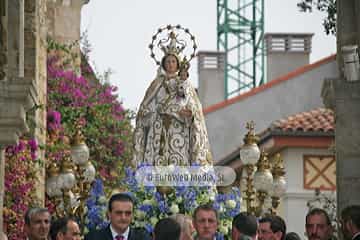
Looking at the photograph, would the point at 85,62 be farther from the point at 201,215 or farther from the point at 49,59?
the point at 201,215

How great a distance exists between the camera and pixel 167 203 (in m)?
18.2

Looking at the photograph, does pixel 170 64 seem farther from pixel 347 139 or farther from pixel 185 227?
pixel 185 227

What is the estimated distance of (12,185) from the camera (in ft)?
70.7

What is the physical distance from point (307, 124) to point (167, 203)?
21467 millimetres

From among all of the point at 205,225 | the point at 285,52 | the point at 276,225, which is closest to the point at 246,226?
the point at 205,225

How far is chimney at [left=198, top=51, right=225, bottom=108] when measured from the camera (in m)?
54.6

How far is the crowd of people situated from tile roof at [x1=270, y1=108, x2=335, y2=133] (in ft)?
78.9

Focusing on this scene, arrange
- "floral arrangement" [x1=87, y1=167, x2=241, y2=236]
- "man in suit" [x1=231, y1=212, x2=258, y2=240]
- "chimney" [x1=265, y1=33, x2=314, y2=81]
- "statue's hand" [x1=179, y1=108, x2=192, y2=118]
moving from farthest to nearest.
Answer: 1. "chimney" [x1=265, y1=33, x2=314, y2=81]
2. "statue's hand" [x1=179, y1=108, x2=192, y2=118]
3. "floral arrangement" [x1=87, y1=167, x2=241, y2=236]
4. "man in suit" [x1=231, y1=212, x2=258, y2=240]

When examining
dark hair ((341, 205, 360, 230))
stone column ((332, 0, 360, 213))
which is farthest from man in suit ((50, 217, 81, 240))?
stone column ((332, 0, 360, 213))

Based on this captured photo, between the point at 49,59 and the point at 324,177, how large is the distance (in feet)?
37.7

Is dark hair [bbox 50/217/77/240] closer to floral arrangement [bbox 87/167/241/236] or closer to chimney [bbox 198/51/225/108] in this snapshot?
floral arrangement [bbox 87/167/241/236]

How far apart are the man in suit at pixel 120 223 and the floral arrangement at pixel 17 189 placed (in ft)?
25.0

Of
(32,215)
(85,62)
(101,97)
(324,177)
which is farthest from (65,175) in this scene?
(324,177)

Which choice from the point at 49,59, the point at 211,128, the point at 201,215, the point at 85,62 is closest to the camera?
the point at 201,215
